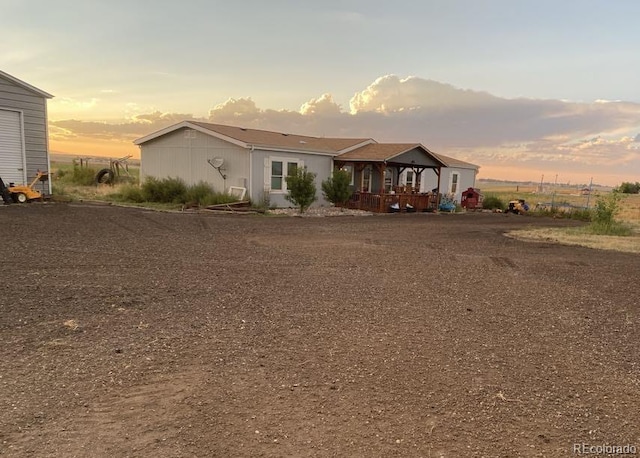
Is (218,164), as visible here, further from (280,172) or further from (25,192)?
(25,192)

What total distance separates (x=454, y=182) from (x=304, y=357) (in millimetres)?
27482

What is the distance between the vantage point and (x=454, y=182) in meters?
29.4

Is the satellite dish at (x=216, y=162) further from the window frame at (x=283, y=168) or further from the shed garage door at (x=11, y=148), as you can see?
the shed garage door at (x=11, y=148)

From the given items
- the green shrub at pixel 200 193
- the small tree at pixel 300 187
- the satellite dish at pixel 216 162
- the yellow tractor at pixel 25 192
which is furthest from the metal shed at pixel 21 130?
the small tree at pixel 300 187

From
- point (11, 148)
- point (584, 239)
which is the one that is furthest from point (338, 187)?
point (11, 148)

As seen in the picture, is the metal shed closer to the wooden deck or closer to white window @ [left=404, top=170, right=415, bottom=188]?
the wooden deck

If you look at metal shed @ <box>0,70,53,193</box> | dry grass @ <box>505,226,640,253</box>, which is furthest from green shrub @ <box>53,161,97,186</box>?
dry grass @ <box>505,226,640,253</box>

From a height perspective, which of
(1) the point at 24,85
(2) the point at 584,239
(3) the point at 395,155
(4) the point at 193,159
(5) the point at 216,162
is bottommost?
(2) the point at 584,239

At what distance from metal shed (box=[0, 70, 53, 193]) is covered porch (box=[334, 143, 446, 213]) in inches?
468

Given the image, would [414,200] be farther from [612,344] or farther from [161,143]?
[612,344]

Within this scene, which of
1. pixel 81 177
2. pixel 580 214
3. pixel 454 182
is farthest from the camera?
pixel 454 182

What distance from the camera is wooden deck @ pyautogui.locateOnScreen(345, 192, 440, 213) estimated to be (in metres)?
20.3

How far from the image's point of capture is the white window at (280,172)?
18172 mm

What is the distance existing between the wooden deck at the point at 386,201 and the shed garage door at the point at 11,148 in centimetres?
1308
